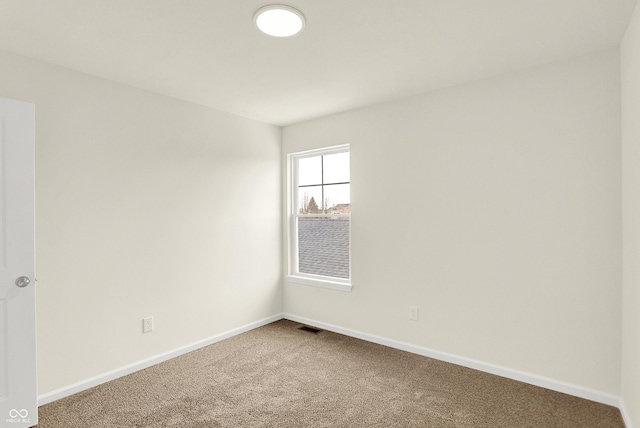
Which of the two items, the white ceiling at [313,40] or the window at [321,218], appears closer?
the white ceiling at [313,40]

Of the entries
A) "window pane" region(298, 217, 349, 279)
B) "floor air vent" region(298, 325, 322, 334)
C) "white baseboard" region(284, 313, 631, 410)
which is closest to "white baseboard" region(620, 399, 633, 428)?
"white baseboard" region(284, 313, 631, 410)

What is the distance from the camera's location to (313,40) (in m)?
2.26

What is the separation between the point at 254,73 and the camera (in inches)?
109

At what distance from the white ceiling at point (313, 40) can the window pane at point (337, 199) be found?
119cm

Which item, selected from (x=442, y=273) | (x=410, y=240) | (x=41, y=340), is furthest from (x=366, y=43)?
(x=41, y=340)

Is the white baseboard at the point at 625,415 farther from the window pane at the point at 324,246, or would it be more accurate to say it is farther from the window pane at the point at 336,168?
the window pane at the point at 336,168

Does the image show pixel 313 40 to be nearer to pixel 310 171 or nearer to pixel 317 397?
pixel 310 171

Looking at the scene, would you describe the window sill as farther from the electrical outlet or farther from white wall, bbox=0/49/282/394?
the electrical outlet

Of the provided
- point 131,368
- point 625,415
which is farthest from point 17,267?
point 625,415

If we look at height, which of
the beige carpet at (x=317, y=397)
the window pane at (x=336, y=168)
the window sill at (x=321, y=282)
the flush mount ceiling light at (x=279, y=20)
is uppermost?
the flush mount ceiling light at (x=279, y=20)

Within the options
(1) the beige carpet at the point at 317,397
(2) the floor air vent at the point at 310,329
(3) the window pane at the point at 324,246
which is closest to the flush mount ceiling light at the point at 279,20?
(3) the window pane at the point at 324,246

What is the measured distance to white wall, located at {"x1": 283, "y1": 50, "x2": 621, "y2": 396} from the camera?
8.03 ft

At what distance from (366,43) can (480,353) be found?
264 cm

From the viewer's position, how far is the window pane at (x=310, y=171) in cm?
424
